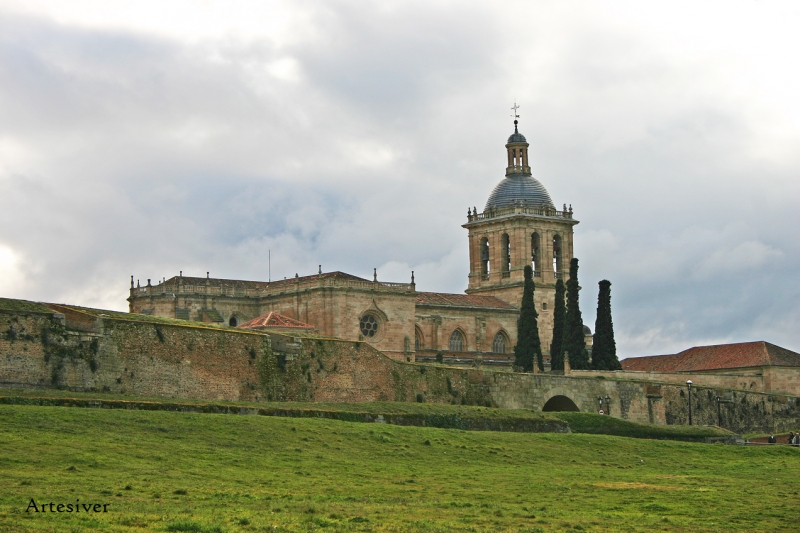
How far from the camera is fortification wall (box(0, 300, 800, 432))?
41219mm

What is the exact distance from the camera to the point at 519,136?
111750mm

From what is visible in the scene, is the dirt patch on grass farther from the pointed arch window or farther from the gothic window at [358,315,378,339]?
the pointed arch window

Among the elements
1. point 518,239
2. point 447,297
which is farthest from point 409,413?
point 518,239

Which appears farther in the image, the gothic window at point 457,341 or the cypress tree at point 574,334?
the gothic window at point 457,341

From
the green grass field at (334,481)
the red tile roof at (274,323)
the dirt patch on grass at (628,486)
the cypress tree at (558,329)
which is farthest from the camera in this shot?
the cypress tree at (558,329)

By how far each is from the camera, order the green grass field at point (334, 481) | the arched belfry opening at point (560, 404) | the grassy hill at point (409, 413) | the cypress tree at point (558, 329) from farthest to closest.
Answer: the cypress tree at point (558, 329) → the arched belfry opening at point (560, 404) → the grassy hill at point (409, 413) → the green grass field at point (334, 481)

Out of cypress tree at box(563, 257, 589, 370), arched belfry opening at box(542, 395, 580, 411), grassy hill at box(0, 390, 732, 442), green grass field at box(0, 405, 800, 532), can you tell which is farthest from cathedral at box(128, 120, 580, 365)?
green grass field at box(0, 405, 800, 532)

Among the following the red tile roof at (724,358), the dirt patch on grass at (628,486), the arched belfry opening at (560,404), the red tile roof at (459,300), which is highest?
the red tile roof at (459,300)

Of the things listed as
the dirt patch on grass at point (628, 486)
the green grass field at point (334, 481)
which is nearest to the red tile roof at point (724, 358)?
the green grass field at point (334, 481)

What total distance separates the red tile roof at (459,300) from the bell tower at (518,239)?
212 cm

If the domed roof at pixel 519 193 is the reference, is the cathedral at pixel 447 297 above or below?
below

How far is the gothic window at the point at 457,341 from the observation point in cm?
9981

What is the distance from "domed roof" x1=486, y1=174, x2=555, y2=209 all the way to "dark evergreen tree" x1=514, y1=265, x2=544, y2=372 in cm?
1657

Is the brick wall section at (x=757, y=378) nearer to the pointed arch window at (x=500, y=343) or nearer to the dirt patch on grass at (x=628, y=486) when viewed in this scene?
the pointed arch window at (x=500, y=343)
